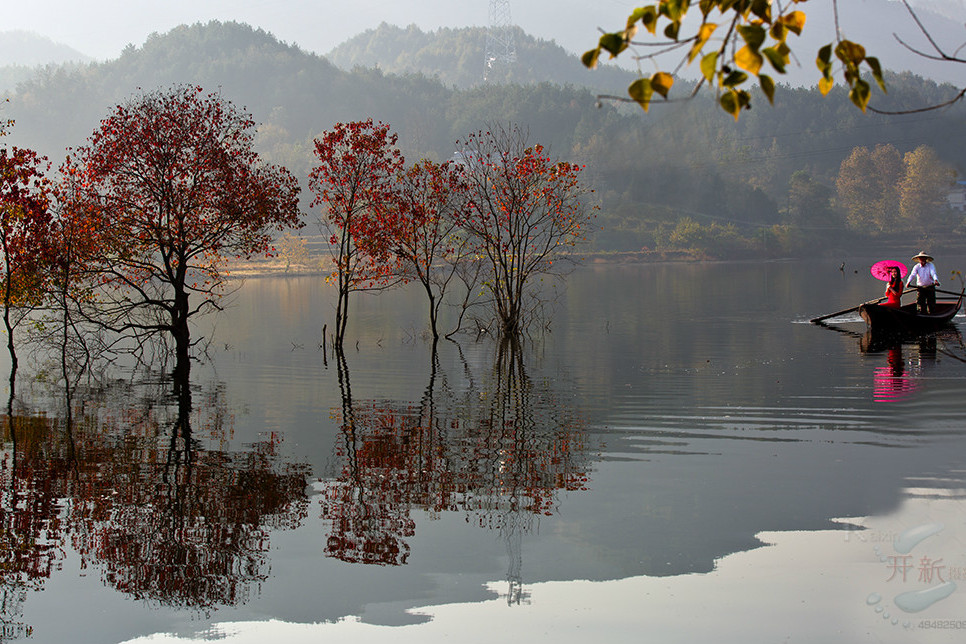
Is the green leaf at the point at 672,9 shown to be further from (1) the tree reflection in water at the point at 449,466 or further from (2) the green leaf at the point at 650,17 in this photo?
(1) the tree reflection in water at the point at 449,466

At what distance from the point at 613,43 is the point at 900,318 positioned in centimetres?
3076

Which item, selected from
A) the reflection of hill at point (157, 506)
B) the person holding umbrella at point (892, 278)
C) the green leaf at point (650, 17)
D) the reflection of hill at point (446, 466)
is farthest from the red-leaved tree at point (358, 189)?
the green leaf at point (650, 17)

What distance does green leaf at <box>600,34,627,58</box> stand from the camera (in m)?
4.91

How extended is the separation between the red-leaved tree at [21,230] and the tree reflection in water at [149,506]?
999 centimetres

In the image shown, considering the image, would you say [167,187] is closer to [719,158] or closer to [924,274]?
[924,274]

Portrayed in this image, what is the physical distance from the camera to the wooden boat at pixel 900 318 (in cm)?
3225

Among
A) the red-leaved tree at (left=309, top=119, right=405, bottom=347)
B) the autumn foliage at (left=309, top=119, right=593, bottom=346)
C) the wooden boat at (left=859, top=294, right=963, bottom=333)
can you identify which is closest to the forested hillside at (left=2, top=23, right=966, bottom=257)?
the autumn foliage at (left=309, top=119, right=593, bottom=346)

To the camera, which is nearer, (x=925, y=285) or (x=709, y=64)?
(x=709, y=64)

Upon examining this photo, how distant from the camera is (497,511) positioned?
36.9 feet

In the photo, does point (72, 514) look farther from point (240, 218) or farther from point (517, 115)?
point (517, 115)

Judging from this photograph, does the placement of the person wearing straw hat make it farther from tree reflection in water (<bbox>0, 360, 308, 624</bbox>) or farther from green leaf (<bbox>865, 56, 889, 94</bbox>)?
→ green leaf (<bbox>865, 56, 889, 94</bbox>)

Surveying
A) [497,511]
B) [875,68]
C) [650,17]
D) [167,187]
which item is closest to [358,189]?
[167,187]

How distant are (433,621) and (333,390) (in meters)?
15.5

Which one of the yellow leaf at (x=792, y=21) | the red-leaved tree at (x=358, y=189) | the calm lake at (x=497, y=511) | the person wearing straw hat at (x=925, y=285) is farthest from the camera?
the person wearing straw hat at (x=925, y=285)
